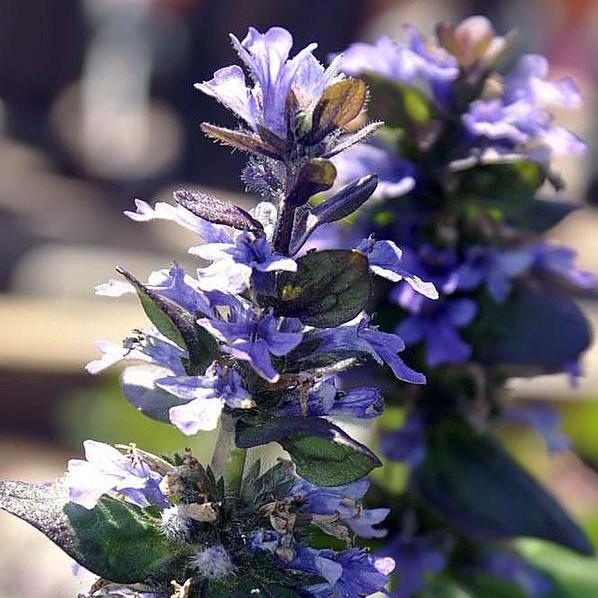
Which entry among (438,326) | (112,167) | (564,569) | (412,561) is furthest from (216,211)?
(112,167)

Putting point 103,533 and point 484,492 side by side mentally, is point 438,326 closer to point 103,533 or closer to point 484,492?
point 484,492

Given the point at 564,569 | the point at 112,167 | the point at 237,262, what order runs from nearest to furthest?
the point at 237,262
the point at 564,569
the point at 112,167

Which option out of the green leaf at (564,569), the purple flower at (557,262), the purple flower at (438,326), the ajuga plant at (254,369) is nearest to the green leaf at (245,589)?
the ajuga plant at (254,369)

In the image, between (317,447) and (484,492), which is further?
(484,492)

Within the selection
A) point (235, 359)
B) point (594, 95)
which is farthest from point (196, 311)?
point (594, 95)

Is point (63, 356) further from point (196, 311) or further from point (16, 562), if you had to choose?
point (196, 311)

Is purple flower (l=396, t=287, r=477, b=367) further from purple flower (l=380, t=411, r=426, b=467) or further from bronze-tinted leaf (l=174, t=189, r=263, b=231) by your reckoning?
bronze-tinted leaf (l=174, t=189, r=263, b=231)
